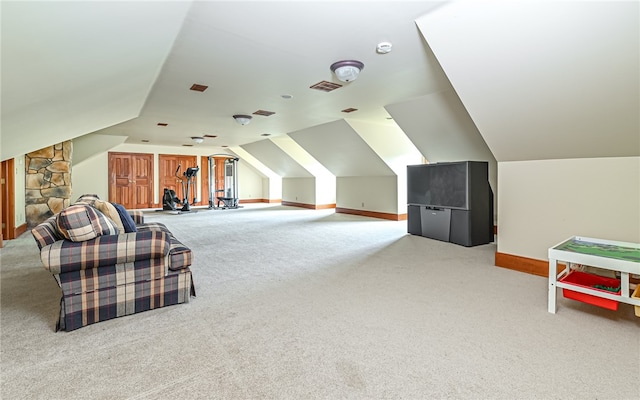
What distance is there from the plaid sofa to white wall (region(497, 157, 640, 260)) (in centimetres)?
331

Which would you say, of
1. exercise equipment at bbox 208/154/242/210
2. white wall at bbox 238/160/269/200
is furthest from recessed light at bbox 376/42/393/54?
white wall at bbox 238/160/269/200

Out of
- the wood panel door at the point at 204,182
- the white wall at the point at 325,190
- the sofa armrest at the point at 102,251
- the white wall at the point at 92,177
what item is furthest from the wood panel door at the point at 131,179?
the sofa armrest at the point at 102,251

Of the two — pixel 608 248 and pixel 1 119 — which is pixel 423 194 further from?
pixel 1 119

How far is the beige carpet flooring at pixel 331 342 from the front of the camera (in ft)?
4.99

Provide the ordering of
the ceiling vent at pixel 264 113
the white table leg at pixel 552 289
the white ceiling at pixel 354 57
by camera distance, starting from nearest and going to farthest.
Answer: the white ceiling at pixel 354 57
the white table leg at pixel 552 289
the ceiling vent at pixel 264 113

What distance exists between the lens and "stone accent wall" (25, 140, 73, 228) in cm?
595

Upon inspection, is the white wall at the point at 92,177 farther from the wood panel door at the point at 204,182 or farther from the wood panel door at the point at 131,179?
the wood panel door at the point at 204,182

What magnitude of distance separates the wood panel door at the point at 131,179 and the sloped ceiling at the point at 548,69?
10495mm

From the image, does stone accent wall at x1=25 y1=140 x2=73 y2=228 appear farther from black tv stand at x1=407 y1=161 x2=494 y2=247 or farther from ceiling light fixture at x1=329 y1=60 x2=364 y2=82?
black tv stand at x1=407 y1=161 x2=494 y2=247

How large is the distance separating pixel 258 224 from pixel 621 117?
5.90 m

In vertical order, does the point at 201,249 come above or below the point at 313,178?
below

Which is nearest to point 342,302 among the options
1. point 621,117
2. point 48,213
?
point 621,117

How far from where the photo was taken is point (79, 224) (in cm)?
209

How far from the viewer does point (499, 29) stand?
222 centimetres
